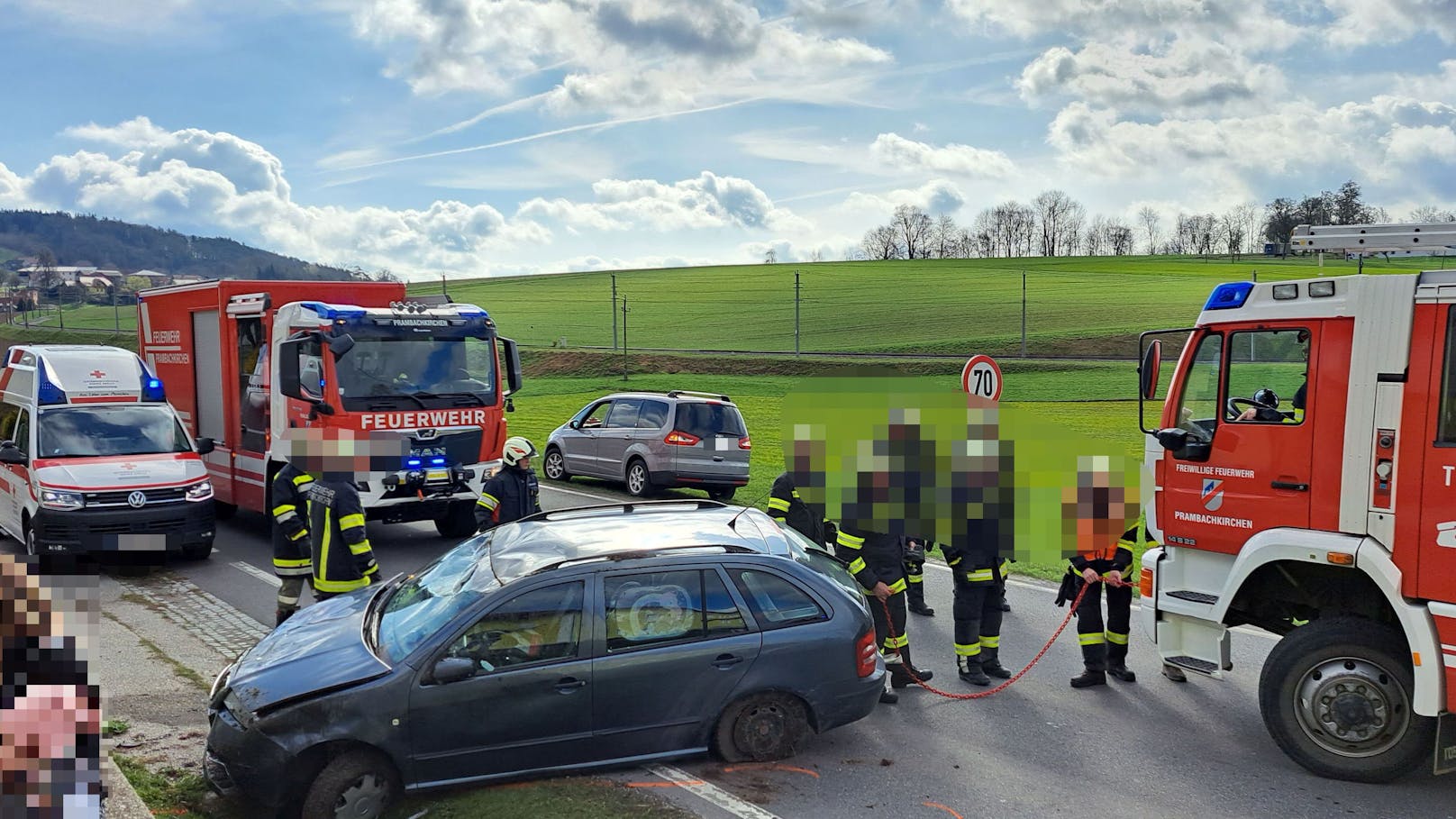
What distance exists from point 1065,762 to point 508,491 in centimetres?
493

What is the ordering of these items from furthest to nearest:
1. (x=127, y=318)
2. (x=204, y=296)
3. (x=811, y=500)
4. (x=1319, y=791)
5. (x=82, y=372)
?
(x=127, y=318), (x=204, y=296), (x=82, y=372), (x=811, y=500), (x=1319, y=791)

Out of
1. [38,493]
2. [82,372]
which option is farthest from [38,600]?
[82,372]

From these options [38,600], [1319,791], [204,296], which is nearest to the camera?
[38,600]

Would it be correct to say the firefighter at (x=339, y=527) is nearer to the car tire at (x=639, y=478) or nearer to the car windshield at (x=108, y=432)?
the car windshield at (x=108, y=432)

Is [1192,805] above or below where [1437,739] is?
below

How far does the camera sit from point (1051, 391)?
35.2 m

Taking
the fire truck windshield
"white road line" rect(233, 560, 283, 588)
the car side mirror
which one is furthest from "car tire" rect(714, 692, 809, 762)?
the fire truck windshield

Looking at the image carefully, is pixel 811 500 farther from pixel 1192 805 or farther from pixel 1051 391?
pixel 1051 391

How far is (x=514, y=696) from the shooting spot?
5.44 meters

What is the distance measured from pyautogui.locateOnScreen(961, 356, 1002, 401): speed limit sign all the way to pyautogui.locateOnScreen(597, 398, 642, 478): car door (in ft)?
23.7

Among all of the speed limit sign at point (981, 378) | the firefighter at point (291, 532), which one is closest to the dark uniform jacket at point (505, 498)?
the firefighter at point (291, 532)

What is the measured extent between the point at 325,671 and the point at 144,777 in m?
1.28

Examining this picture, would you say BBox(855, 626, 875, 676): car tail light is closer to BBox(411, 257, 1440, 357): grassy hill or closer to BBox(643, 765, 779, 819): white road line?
BBox(643, 765, 779, 819): white road line

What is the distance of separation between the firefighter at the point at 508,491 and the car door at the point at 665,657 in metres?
3.28
